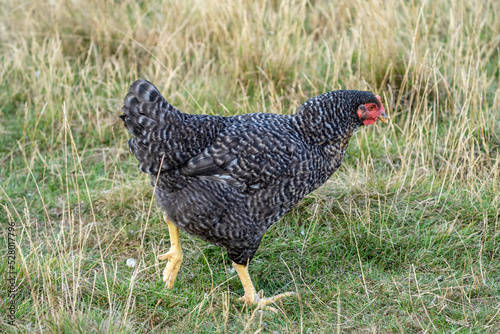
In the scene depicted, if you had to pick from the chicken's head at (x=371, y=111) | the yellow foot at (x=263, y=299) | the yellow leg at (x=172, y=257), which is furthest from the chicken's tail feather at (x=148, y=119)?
the chicken's head at (x=371, y=111)

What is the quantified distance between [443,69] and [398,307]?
3029mm

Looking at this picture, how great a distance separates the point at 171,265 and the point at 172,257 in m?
0.06

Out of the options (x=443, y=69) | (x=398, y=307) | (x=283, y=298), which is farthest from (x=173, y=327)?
(x=443, y=69)

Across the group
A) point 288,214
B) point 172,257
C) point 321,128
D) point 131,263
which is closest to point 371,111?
point 321,128

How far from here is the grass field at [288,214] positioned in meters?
3.31

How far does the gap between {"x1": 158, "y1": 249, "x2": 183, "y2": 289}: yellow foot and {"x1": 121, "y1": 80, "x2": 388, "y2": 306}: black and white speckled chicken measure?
32 millimetres

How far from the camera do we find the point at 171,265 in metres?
3.71

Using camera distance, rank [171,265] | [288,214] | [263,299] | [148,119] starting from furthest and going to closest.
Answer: [288,214] → [171,265] → [263,299] → [148,119]

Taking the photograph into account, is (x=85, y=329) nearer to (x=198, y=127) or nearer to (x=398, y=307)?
(x=198, y=127)

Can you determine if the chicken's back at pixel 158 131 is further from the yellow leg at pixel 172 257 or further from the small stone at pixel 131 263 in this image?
the small stone at pixel 131 263

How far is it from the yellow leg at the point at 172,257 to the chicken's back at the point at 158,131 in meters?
0.51

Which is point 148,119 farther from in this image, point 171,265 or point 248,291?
point 248,291

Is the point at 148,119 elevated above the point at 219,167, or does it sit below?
above

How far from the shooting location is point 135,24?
632cm
